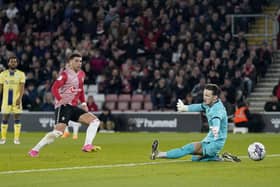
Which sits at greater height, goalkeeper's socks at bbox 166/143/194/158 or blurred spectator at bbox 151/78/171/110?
blurred spectator at bbox 151/78/171/110

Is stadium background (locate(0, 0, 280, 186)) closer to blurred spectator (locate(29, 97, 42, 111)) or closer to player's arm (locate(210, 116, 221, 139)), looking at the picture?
blurred spectator (locate(29, 97, 42, 111))

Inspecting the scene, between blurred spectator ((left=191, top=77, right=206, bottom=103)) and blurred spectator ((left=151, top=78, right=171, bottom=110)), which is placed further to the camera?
blurred spectator ((left=151, top=78, right=171, bottom=110))

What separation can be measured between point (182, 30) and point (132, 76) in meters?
2.89

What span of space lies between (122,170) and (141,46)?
21846 millimetres

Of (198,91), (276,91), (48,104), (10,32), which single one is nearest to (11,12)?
(10,32)

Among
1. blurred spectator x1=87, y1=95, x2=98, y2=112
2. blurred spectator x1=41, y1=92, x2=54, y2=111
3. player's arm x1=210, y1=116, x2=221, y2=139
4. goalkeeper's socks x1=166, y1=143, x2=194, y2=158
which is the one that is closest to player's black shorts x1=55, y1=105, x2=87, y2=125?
goalkeeper's socks x1=166, y1=143, x2=194, y2=158

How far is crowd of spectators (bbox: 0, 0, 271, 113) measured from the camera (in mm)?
34188

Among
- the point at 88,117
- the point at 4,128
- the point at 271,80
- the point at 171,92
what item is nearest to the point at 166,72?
the point at 171,92

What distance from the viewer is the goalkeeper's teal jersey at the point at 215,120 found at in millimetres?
16094

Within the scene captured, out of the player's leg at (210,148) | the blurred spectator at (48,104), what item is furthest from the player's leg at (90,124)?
the blurred spectator at (48,104)

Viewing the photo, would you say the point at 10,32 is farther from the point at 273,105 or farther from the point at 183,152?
the point at 183,152

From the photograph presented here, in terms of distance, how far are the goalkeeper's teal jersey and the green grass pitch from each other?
473 mm

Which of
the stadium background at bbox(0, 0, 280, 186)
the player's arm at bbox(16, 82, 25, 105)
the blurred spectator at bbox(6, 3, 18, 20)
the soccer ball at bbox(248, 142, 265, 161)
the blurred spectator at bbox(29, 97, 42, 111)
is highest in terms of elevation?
the blurred spectator at bbox(6, 3, 18, 20)

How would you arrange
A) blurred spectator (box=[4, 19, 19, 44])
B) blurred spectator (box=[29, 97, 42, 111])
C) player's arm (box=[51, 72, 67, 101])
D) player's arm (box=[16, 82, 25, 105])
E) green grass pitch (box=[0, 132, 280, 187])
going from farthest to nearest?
blurred spectator (box=[4, 19, 19, 44]), blurred spectator (box=[29, 97, 42, 111]), player's arm (box=[16, 82, 25, 105]), player's arm (box=[51, 72, 67, 101]), green grass pitch (box=[0, 132, 280, 187])
